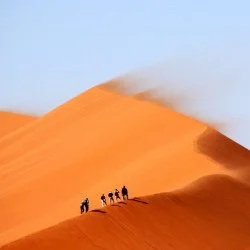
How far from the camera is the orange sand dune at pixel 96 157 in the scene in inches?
1249

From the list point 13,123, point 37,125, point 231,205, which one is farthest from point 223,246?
point 13,123

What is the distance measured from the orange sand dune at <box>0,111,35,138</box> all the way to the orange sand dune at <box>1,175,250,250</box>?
3958 centimetres

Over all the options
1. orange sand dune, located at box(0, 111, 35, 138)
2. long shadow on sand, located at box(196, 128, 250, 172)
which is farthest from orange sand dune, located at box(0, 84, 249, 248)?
orange sand dune, located at box(0, 111, 35, 138)

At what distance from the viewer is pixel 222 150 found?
1419 inches

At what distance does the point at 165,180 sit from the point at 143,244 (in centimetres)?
1133

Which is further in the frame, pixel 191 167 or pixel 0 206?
pixel 0 206

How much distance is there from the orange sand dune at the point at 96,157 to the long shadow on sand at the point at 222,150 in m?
0.07

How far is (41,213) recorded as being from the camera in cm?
3197

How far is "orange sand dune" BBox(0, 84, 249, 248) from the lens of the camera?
31.7 meters

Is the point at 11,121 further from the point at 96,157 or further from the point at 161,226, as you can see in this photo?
the point at 161,226

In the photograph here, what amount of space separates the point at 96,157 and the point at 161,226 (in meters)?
18.4

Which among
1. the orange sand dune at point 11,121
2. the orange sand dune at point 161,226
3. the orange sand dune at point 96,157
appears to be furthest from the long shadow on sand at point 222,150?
the orange sand dune at point 11,121

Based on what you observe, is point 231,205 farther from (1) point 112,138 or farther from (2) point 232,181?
(1) point 112,138

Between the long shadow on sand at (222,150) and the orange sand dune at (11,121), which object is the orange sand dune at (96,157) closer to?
the long shadow on sand at (222,150)
